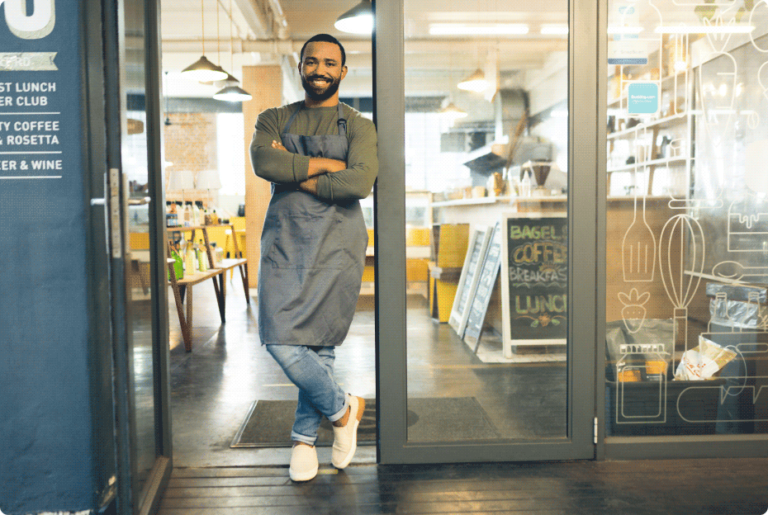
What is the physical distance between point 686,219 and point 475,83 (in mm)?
1061

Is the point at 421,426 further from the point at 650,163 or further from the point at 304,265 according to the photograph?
the point at 650,163

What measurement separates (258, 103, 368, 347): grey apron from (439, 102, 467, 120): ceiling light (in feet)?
1.57

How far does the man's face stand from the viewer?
215 centimetres

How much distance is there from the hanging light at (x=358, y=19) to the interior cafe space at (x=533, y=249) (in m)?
2.12

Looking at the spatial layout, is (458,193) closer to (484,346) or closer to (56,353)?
(484,346)

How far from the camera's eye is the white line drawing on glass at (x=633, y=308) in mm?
2381

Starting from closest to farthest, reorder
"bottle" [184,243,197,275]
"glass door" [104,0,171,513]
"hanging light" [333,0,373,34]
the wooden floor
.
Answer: "glass door" [104,0,171,513] → the wooden floor → "hanging light" [333,0,373,34] → "bottle" [184,243,197,275]

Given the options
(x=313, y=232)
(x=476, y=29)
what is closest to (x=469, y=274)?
(x=313, y=232)

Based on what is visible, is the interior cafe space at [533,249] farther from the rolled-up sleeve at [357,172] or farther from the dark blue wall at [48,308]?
the rolled-up sleeve at [357,172]

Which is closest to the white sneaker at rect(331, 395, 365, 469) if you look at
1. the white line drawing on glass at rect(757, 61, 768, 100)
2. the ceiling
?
the ceiling

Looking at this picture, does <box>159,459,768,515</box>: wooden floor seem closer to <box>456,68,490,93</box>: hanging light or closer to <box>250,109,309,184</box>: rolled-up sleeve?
<box>250,109,309,184</box>: rolled-up sleeve

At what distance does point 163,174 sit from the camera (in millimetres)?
2189

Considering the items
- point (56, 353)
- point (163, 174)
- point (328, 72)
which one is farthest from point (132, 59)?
point (56, 353)

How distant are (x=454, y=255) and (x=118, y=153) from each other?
1.78 meters
